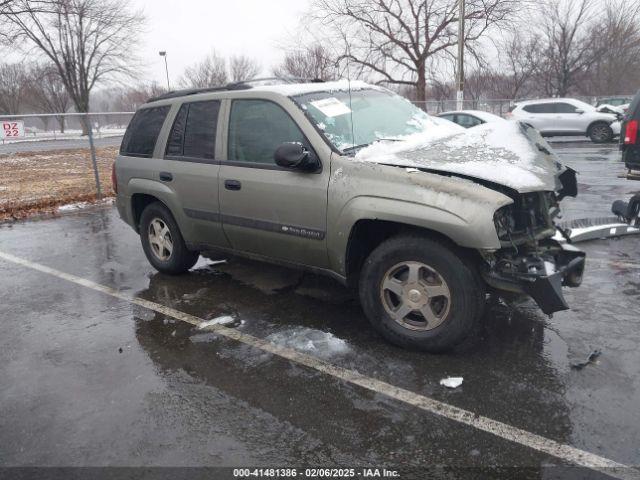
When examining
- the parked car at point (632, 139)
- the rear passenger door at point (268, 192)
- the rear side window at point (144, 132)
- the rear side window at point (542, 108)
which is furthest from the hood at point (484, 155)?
the rear side window at point (542, 108)

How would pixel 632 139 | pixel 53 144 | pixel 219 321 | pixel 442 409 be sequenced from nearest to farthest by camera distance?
pixel 442 409, pixel 219 321, pixel 632 139, pixel 53 144

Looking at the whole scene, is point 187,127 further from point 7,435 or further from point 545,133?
point 545,133

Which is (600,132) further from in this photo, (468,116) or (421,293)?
(421,293)

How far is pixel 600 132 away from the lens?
18.4 metres

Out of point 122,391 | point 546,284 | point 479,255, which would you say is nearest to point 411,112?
point 479,255

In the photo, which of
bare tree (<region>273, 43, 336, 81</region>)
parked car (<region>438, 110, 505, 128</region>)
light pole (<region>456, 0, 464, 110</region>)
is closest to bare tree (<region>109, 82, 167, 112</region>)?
bare tree (<region>273, 43, 336, 81</region>)

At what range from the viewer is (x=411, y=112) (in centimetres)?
472

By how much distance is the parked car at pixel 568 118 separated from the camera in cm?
1833

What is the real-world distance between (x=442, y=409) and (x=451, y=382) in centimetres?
29

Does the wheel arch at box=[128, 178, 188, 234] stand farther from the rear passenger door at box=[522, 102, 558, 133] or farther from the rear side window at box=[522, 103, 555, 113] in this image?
the rear side window at box=[522, 103, 555, 113]

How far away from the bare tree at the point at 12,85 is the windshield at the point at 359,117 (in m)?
58.3

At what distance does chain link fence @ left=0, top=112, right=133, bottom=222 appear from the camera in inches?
404

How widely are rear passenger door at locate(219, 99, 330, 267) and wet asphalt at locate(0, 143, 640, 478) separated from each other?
1.95 ft

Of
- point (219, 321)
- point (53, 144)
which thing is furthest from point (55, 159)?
point (219, 321)
